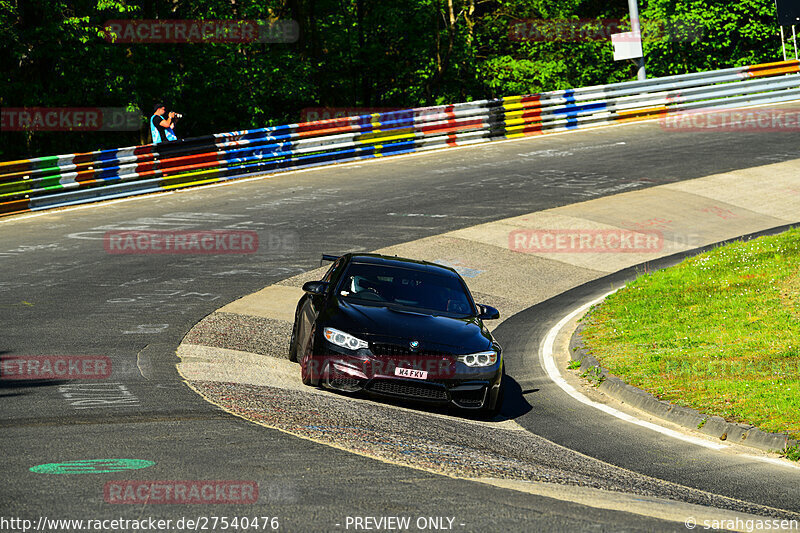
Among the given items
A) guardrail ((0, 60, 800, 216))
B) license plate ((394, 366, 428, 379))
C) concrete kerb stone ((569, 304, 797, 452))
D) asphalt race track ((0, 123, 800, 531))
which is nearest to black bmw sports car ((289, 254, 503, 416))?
license plate ((394, 366, 428, 379))

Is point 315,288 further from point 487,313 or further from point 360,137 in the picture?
point 360,137

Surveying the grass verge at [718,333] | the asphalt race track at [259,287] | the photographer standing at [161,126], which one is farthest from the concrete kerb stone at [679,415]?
the photographer standing at [161,126]

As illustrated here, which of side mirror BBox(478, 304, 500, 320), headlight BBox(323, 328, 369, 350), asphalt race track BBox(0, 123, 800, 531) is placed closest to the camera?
asphalt race track BBox(0, 123, 800, 531)

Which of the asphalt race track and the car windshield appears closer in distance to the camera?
the asphalt race track

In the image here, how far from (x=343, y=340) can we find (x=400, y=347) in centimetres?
62

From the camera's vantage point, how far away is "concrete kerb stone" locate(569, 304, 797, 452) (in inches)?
357

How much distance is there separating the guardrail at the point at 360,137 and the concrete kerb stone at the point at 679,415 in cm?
1381

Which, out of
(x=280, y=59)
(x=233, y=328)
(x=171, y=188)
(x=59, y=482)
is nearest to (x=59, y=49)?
(x=171, y=188)

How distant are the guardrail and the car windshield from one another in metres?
12.7

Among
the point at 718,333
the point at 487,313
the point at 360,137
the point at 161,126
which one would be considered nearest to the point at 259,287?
the point at 487,313

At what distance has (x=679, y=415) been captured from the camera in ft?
33.3

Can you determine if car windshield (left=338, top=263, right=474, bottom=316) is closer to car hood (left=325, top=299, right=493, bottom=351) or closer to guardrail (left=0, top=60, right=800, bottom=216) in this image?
car hood (left=325, top=299, right=493, bottom=351)

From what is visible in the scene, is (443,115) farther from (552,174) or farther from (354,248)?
(354,248)

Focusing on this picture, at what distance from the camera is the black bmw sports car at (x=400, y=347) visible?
9.70 m
